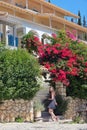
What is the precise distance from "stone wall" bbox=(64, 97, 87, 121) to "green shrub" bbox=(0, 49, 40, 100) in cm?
404

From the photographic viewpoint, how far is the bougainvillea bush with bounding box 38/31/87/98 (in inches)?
1030

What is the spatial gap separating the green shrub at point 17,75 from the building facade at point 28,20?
1197cm

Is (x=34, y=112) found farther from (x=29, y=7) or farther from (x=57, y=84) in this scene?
(x=29, y=7)

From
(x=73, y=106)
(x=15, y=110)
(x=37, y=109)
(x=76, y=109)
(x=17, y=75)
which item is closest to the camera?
(x=15, y=110)

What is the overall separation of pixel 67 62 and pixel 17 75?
4.98m

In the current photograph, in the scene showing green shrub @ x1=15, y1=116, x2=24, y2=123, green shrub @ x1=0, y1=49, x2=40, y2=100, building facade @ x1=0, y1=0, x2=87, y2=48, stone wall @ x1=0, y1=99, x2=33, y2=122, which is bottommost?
green shrub @ x1=15, y1=116, x2=24, y2=123

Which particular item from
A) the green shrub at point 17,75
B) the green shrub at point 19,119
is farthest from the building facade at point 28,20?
the green shrub at point 19,119

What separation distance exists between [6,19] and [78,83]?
11138 millimetres

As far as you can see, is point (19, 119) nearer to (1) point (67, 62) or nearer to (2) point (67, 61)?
(1) point (67, 62)

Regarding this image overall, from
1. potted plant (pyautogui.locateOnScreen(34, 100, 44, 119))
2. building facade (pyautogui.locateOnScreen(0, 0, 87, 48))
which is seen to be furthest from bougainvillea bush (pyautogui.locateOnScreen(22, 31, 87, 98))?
building facade (pyautogui.locateOnScreen(0, 0, 87, 48))

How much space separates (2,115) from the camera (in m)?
21.4

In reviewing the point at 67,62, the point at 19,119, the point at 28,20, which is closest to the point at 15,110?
the point at 19,119

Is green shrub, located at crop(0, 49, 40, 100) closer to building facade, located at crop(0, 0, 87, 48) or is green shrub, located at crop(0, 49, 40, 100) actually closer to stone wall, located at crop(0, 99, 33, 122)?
stone wall, located at crop(0, 99, 33, 122)

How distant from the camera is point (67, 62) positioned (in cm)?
2631
